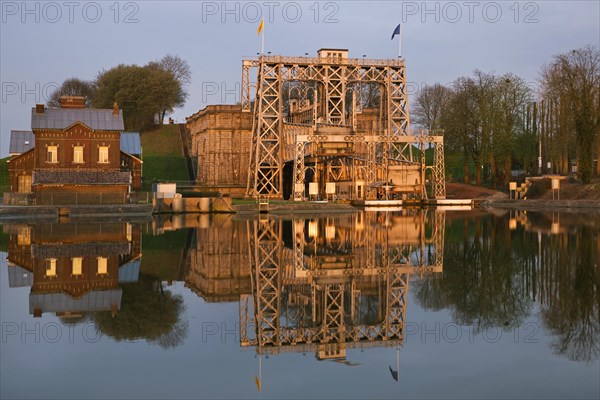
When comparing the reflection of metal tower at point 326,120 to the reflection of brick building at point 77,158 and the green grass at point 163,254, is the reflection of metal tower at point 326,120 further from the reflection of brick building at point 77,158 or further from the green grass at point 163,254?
the green grass at point 163,254

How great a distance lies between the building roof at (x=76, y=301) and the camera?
15562mm

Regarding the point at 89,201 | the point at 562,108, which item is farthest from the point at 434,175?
the point at 89,201

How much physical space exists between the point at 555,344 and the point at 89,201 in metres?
50.0

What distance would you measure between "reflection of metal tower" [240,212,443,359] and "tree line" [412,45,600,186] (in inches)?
1914

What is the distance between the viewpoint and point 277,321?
14711 mm

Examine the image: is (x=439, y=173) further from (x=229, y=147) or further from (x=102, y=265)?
(x=102, y=265)

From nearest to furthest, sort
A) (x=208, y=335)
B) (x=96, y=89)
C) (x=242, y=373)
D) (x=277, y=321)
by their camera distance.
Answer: (x=242, y=373) → (x=208, y=335) → (x=277, y=321) → (x=96, y=89)

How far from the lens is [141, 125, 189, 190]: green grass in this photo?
9425 cm

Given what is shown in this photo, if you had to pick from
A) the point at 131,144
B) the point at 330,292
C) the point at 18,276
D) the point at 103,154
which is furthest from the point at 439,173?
the point at 330,292

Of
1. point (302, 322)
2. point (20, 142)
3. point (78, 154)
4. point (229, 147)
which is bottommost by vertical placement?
point (302, 322)

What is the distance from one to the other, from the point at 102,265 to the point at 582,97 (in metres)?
60.5

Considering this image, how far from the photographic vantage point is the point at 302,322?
14781 mm

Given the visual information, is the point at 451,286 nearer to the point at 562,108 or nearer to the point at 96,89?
the point at 562,108

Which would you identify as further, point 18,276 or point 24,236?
point 24,236
